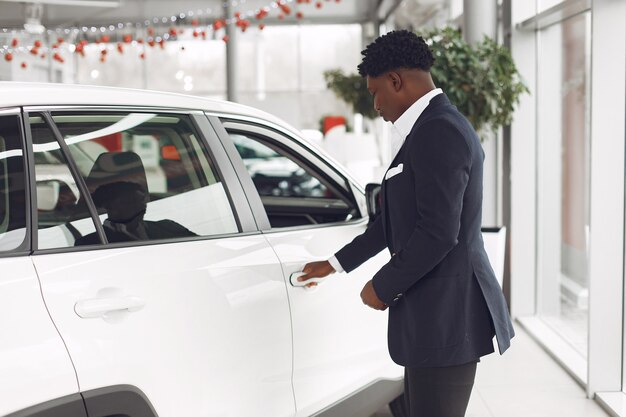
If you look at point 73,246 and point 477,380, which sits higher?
point 73,246

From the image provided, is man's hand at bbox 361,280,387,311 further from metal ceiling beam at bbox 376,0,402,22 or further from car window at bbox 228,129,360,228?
metal ceiling beam at bbox 376,0,402,22

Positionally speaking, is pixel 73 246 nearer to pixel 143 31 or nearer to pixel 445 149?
pixel 445 149

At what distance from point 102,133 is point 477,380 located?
3.06 metres

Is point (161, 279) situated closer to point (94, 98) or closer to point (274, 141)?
point (94, 98)

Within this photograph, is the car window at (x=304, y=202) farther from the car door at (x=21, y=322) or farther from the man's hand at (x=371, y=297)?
the car door at (x=21, y=322)

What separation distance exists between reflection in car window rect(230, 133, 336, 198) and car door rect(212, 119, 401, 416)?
1015 cm

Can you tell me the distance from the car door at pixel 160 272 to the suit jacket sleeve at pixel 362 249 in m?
0.22

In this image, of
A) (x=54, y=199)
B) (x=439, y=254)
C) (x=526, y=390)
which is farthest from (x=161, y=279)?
(x=526, y=390)

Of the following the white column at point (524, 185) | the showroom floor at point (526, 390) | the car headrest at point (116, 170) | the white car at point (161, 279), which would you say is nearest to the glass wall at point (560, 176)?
the white column at point (524, 185)

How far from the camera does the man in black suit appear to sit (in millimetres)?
2066

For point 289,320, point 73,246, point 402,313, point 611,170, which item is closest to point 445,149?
point 402,313

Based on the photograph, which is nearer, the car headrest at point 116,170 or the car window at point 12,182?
the car window at point 12,182

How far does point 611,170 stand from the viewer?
4164mm

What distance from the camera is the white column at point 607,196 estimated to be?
4141 millimetres
